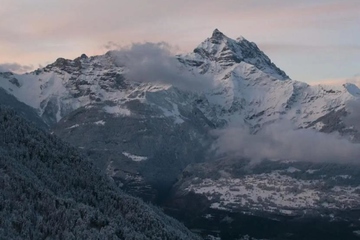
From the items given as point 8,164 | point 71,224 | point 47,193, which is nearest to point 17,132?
point 8,164

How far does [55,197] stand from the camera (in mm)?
134375

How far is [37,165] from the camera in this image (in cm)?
16112

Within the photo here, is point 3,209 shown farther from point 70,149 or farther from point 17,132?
point 70,149

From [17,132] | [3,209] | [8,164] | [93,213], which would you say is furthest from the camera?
[17,132]

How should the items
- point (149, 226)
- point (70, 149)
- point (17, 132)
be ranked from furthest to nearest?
point (70, 149) < point (17, 132) < point (149, 226)

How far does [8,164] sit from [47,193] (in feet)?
48.4

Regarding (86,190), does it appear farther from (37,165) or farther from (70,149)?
(70,149)

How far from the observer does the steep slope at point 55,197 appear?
390ft

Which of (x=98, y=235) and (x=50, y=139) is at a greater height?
(x=50, y=139)

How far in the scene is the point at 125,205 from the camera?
15938 cm

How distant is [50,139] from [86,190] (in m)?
39.2

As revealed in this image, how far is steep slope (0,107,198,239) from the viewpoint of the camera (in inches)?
4675

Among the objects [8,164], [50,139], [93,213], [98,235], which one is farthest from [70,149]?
[98,235]

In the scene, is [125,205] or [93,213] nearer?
[93,213]
